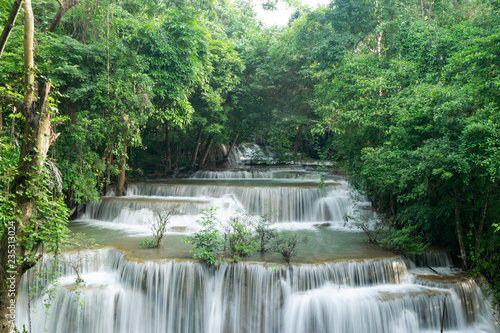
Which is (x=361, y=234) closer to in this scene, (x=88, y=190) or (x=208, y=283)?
(x=208, y=283)

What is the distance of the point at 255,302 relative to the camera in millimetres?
6977

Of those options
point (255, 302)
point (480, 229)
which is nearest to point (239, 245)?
point (255, 302)

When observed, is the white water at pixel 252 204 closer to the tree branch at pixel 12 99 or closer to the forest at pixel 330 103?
the forest at pixel 330 103

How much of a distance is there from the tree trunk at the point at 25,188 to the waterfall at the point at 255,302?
2.52 m

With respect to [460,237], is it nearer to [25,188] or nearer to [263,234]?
[263,234]

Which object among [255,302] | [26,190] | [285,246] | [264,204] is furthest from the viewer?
[264,204]

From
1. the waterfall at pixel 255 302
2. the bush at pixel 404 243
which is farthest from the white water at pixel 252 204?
the waterfall at pixel 255 302

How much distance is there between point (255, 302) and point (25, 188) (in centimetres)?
478

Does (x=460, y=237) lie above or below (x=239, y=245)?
above

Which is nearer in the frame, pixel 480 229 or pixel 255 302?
pixel 255 302

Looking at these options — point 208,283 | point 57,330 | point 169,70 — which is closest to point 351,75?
point 169,70

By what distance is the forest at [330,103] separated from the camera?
4.77 m

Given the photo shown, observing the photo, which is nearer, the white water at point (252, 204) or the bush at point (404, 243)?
the bush at point (404, 243)

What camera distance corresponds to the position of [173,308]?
23.3ft
